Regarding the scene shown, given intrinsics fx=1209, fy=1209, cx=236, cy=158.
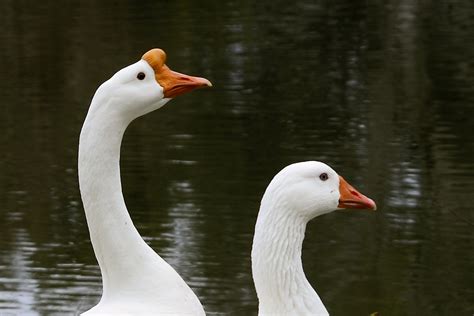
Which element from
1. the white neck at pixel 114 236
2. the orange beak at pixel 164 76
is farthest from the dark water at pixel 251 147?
the orange beak at pixel 164 76

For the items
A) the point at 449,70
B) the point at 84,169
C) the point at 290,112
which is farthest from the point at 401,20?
the point at 84,169

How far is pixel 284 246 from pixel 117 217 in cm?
107

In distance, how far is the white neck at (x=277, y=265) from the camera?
5.92 metres

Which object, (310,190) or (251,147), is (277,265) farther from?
(251,147)

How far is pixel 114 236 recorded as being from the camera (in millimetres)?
6539

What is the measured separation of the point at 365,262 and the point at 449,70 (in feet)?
24.8

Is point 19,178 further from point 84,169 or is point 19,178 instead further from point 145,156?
point 84,169

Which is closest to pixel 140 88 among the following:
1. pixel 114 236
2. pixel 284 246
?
pixel 114 236

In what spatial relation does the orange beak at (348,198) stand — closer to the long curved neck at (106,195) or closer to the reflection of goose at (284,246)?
the reflection of goose at (284,246)

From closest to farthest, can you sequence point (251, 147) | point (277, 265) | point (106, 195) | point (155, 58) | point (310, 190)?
point (277, 265) → point (310, 190) → point (106, 195) → point (155, 58) → point (251, 147)

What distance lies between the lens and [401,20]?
22.0 metres

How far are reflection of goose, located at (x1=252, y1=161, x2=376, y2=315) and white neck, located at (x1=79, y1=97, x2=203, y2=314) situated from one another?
727 millimetres

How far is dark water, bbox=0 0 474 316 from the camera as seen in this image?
10.2m

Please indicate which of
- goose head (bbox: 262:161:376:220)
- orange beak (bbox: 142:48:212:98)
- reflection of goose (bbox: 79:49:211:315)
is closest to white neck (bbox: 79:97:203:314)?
reflection of goose (bbox: 79:49:211:315)
